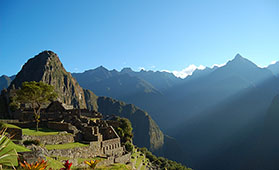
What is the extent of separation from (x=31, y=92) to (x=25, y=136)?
9918mm

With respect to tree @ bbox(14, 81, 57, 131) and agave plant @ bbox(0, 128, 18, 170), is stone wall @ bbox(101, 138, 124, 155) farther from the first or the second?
agave plant @ bbox(0, 128, 18, 170)

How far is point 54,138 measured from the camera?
2603 cm

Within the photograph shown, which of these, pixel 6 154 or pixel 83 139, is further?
pixel 83 139

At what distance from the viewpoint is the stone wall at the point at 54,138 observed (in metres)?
24.1

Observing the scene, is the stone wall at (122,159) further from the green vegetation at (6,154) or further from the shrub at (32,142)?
the green vegetation at (6,154)

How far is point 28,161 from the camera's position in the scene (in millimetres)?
13008

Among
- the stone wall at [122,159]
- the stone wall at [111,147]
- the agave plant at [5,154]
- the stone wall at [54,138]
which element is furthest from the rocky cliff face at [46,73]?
the agave plant at [5,154]

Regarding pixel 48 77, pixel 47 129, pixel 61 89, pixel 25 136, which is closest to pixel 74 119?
pixel 47 129

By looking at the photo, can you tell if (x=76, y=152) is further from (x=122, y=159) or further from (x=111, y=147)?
(x=111, y=147)

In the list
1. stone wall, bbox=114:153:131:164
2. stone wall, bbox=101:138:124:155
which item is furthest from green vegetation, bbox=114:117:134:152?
stone wall, bbox=114:153:131:164

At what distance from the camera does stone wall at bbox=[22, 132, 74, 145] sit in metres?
24.1

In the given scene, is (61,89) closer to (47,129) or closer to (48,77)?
(48,77)

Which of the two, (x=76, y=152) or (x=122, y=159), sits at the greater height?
(x=76, y=152)

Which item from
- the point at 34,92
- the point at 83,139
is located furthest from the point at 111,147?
the point at 34,92
